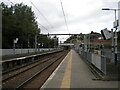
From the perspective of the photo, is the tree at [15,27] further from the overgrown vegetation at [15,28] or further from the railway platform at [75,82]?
the railway platform at [75,82]

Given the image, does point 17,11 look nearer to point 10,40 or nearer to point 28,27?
point 28,27

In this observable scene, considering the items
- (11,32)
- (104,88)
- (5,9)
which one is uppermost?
(5,9)

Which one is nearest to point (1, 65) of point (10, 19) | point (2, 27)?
point (2, 27)

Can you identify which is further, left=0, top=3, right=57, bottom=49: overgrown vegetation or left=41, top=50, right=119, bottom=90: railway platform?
left=0, top=3, right=57, bottom=49: overgrown vegetation

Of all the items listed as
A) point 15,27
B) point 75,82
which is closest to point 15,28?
point 15,27

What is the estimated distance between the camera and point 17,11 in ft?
290

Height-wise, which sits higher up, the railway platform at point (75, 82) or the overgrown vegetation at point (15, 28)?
the overgrown vegetation at point (15, 28)

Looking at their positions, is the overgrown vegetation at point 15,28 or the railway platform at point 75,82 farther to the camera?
the overgrown vegetation at point 15,28

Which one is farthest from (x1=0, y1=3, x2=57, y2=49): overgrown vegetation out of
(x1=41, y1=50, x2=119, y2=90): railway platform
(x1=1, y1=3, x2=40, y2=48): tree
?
(x1=41, y1=50, x2=119, y2=90): railway platform

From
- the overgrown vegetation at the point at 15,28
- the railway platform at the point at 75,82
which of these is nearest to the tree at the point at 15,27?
the overgrown vegetation at the point at 15,28

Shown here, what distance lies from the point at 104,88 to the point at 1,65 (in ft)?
46.0

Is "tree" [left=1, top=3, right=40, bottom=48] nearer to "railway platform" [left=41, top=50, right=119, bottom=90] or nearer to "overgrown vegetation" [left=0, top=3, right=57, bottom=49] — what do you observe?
"overgrown vegetation" [left=0, top=3, right=57, bottom=49]

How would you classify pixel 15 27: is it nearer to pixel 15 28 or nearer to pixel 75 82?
pixel 15 28

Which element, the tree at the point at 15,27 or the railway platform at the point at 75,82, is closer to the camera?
the railway platform at the point at 75,82
